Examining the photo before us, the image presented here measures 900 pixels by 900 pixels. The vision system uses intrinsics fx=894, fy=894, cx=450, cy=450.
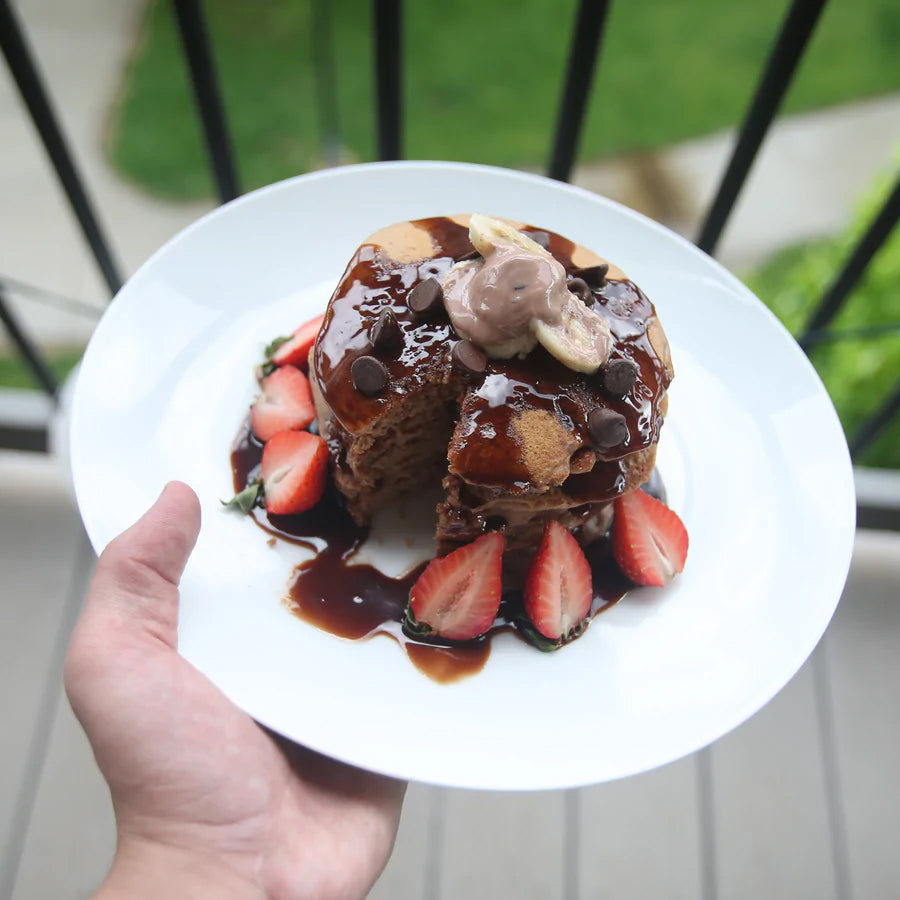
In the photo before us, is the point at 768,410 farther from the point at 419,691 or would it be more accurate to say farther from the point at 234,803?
the point at 234,803

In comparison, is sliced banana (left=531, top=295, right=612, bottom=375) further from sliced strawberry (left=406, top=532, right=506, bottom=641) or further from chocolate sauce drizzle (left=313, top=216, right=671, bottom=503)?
sliced strawberry (left=406, top=532, right=506, bottom=641)

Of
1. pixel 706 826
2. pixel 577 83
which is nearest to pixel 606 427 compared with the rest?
pixel 577 83

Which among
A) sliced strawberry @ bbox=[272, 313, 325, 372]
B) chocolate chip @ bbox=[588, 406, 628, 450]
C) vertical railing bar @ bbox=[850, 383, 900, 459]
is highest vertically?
vertical railing bar @ bbox=[850, 383, 900, 459]

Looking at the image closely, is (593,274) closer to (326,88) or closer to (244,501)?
(244,501)

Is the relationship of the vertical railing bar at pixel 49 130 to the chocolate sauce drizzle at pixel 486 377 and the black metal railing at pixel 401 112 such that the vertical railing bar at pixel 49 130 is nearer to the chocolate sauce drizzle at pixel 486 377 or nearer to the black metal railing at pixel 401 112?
the black metal railing at pixel 401 112

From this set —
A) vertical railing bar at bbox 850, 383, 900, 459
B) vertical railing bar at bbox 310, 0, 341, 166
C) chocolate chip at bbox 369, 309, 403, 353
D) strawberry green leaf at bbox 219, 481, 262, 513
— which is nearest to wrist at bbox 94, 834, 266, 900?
strawberry green leaf at bbox 219, 481, 262, 513

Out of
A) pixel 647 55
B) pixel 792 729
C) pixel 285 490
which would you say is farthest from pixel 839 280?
pixel 647 55
